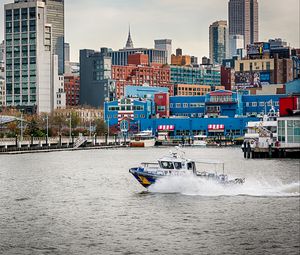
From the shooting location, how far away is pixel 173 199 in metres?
67.2

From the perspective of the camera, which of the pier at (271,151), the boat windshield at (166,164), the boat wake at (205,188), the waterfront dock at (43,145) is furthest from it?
the waterfront dock at (43,145)

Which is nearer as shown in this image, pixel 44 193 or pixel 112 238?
pixel 112 238

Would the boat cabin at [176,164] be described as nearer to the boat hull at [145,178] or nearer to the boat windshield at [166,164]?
the boat windshield at [166,164]

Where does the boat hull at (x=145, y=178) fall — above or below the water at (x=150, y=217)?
above

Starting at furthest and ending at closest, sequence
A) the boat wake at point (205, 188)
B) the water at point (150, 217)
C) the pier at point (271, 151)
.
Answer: the pier at point (271, 151), the boat wake at point (205, 188), the water at point (150, 217)

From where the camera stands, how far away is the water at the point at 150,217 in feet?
158

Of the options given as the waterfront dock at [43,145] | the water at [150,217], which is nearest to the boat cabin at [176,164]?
the water at [150,217]

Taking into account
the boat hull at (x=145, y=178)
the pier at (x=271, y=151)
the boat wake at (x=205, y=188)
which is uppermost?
the pier at (x=271, y=151)

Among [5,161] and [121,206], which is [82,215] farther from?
[5,161]

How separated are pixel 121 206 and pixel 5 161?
64.9m

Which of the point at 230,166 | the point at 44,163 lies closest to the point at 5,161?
the point at 44,163

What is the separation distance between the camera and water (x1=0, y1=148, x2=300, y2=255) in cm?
4822

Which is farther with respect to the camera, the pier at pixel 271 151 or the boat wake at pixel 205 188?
the pier at pixel 271 151

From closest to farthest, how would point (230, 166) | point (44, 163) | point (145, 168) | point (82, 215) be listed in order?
point (82, 215), point (145, 168), point (230, 166), point (44, 163)
